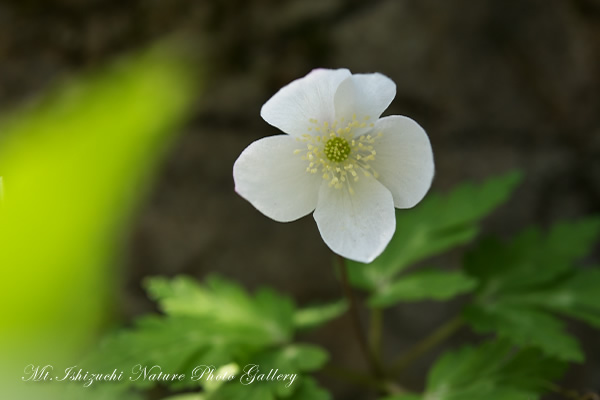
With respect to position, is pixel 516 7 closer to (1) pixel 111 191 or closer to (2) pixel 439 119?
(2) pixel 439 119

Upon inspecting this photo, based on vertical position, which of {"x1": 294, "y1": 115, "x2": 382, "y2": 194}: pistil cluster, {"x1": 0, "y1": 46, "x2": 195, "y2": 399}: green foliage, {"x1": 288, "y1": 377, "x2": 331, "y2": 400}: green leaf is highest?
{"x1": 294, "y1": 115, "x2": 382, "y2": 194}: pistil cluster

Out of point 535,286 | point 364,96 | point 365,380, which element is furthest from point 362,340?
point 364,96

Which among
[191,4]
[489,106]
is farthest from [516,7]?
[191,4]

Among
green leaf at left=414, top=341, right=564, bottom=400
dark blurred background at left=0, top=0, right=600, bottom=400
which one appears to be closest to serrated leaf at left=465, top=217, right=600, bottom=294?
green leaf at left=414, top=341, right=564, bottom=400

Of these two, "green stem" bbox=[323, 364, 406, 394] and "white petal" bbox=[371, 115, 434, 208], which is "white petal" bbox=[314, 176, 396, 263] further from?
"green stem" bbox=[323, 364, 406, 394]

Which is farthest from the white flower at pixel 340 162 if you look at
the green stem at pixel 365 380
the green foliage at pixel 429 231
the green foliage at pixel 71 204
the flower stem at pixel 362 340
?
the green foliage at pixel 71 204

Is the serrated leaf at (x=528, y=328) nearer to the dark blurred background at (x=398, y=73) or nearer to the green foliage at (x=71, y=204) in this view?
the dark blurred background at (x=398, y=73)

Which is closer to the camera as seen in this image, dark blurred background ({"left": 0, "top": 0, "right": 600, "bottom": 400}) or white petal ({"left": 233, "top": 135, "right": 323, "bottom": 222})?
white petal ({"left": 233, "top": 135, "right": 323, "bottom": 222})
